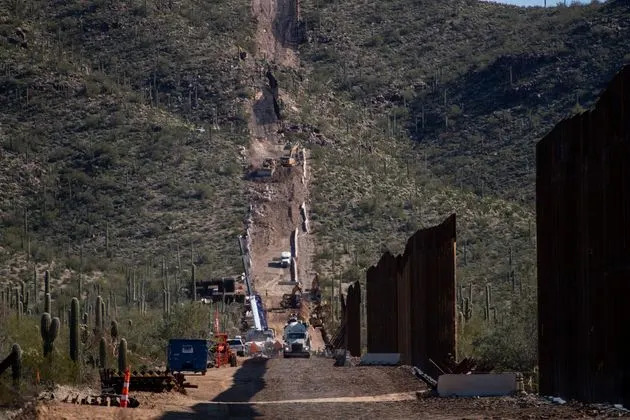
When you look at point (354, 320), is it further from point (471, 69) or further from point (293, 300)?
point (471, 69)

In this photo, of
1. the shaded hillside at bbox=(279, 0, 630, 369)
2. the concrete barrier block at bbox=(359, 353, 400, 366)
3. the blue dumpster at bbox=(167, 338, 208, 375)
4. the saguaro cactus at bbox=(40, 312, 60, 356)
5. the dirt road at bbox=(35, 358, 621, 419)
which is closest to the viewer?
the dirt road at bbox=(35, 358, 621, 419)

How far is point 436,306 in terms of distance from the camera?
34875mm

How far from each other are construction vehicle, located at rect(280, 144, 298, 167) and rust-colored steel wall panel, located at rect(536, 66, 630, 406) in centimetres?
7641

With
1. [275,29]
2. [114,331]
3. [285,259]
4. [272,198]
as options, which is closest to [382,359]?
[114,331]

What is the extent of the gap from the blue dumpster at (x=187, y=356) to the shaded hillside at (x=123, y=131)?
→ 129 ft

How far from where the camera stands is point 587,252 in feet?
71.6

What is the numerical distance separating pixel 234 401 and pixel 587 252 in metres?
9.66

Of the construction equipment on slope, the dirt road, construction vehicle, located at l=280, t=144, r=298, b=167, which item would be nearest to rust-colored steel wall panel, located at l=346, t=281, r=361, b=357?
the construction equipment on slope

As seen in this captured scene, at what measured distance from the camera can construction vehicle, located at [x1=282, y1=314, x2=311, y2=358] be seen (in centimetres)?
5812

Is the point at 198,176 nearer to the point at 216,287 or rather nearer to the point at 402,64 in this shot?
the point at 216,287

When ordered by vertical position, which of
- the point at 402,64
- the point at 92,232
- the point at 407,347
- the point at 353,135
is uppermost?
the point at 402,64

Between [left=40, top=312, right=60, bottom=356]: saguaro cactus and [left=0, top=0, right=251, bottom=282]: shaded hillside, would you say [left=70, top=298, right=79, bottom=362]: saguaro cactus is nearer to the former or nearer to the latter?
[left=40, top=312, right=60, bottom=356]: saguaro cactus

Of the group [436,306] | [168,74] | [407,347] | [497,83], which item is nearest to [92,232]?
[168,74]

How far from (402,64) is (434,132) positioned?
16.2 m
